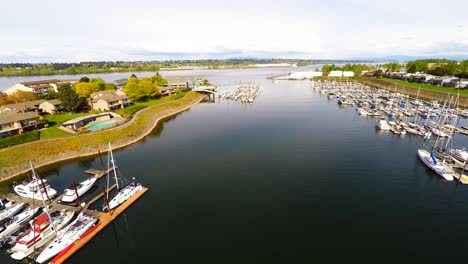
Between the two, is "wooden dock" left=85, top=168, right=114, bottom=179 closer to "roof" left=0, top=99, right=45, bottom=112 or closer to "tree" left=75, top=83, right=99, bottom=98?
"roof" left=0, top=99, right=45, bottom=112

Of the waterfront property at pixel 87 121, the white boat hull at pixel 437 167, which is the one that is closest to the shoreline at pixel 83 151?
the waterfront property at pixel 87 121

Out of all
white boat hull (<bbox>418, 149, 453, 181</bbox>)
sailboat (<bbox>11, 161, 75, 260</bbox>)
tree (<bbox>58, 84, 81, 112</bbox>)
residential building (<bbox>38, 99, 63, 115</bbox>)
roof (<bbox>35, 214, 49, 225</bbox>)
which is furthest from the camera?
residential building (<bbox>38, 99, 63, 115</bbox>)

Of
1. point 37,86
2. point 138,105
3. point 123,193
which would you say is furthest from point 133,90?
point 123,193

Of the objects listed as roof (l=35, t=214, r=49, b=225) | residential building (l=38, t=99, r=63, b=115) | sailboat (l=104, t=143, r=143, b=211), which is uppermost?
residential building (l=38, t=99, r=63, b=115)

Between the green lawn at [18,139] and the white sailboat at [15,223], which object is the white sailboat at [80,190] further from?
the green lawn at [18,139]

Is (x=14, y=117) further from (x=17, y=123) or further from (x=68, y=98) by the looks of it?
(x=68, y=98)

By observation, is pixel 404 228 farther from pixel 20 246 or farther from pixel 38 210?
pixel 38 210

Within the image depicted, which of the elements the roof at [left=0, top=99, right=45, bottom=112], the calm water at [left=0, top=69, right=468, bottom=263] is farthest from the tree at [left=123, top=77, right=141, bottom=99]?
the calm water at [left=0, top=69, right=468, bottom=263]

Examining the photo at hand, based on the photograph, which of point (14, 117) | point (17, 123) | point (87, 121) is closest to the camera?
point (17, 123)
